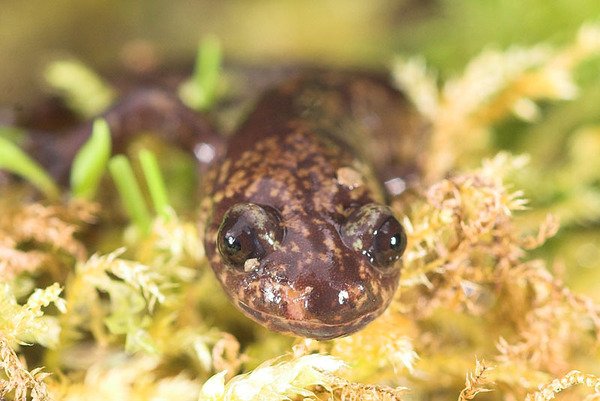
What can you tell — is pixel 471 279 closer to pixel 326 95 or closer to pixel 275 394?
pixel 275 394

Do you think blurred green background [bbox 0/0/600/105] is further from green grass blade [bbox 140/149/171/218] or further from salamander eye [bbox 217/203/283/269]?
salamander eye [bbox 217/203/283/269]

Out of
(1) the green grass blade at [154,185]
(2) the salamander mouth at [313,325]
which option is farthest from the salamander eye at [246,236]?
(1) the green grass blade at [154,185]

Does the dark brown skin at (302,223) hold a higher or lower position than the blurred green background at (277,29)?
higher

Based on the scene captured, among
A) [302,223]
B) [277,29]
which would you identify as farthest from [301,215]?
[277,29]

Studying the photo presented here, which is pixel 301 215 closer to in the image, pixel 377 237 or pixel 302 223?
pixel 302 223

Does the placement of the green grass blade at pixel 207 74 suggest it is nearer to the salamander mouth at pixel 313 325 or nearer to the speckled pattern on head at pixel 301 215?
the speckled pattern on head at pixel 301 215

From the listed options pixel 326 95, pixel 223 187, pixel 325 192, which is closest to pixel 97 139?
pixel 223 187

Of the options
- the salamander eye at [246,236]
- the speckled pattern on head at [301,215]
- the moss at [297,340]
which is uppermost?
the salamander eye at [246,236]
